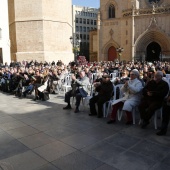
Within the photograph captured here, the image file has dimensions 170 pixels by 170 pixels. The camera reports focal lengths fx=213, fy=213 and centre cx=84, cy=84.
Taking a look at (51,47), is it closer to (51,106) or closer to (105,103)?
(51,106)

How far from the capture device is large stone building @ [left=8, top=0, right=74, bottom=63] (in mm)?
19016

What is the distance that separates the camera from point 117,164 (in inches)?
120

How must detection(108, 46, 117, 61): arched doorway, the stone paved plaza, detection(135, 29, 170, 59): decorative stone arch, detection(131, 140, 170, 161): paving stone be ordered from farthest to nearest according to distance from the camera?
detection(108, 46, 117, 61): arched doorway, detection(135, 29, 170, 59): decorative stone arch, detection(131, 140, 170, 161): paving stone, the stone paved plaza

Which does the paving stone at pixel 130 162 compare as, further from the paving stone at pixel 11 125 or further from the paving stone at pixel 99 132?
→ the paving stone at pixel 11 125

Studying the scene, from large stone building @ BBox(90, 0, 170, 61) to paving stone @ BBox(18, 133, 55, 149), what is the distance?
22.4 meters

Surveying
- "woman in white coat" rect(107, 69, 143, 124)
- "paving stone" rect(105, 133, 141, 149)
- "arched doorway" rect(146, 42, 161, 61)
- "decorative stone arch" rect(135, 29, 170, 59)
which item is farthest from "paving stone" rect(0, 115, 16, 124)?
"arched doorway" rect(146, 42, 161, 61)

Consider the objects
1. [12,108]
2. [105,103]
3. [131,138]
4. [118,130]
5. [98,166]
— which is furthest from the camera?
[12,108]

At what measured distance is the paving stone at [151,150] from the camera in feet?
10.7

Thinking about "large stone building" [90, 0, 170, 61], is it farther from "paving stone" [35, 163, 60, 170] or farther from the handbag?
"paving stone" [35, 163, 60, 170]

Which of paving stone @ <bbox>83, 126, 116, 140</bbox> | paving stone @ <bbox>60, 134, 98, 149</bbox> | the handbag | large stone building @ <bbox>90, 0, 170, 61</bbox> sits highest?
large stone building @ <bbox>90, 0, 170, 61</bbox>

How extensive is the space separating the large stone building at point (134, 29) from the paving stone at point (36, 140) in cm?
2244

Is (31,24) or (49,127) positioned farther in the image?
(31,24)

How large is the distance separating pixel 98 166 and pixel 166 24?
88.4ft

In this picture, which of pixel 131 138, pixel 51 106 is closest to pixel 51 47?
pixel 51 106
